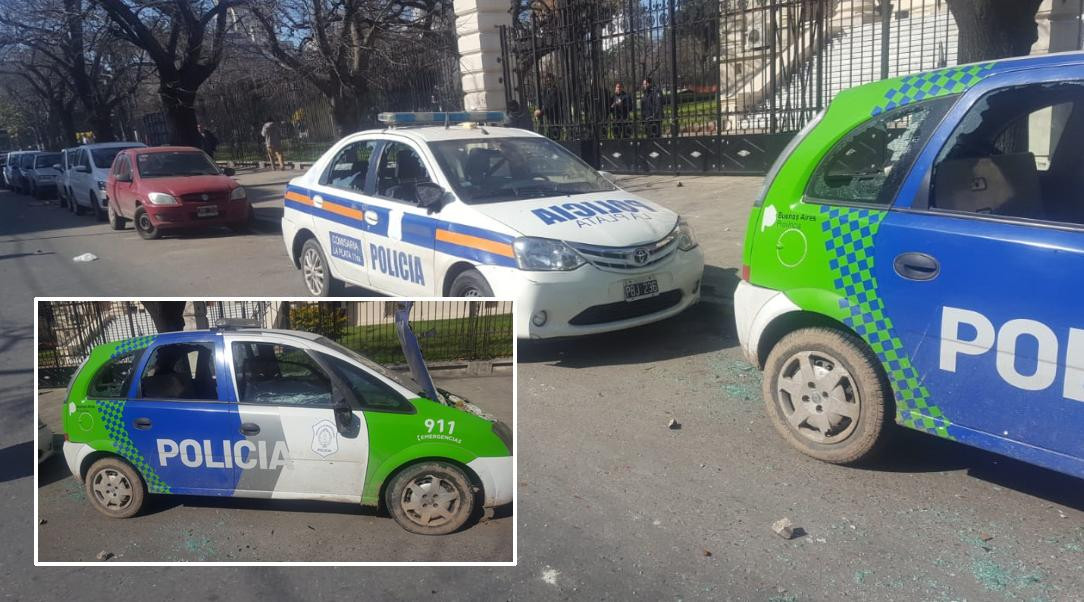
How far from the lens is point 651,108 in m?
15.2

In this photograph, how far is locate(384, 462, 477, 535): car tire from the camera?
225 cm

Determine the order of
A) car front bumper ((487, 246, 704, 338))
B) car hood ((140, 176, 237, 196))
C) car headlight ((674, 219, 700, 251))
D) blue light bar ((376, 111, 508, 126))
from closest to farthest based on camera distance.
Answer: car front bumper ((487, 246, 704, 338)), car headlight ((674, 219, 700, 251)), blue light bar ((376, 111, 508, 126)), car hood ((140, 176, 237, 196))

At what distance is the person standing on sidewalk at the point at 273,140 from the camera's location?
2561cm

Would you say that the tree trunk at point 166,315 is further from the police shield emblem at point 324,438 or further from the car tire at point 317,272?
the car tire at point 317,272

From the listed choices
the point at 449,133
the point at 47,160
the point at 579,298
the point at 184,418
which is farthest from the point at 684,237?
the point at 47,160

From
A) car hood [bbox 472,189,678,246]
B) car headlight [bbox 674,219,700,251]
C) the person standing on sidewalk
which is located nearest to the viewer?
car hood [bbox 472,189,678,246]

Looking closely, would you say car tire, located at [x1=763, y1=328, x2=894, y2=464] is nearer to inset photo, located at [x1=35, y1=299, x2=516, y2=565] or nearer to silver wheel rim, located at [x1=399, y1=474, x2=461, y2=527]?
inset photo, located at [x1=35, y1=299, x2=516, y2=565]

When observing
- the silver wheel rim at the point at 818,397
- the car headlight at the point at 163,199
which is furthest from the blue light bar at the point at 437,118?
the car headlight at the point at 163,199

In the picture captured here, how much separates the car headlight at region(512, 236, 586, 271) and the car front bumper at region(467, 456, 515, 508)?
154 inches

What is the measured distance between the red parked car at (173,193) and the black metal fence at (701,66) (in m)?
5.54

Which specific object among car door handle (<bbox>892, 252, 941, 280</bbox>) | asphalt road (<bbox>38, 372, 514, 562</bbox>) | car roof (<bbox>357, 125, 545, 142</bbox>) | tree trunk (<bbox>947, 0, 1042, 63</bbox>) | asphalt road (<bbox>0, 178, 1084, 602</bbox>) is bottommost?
asphalt road (<bbox>0, 178, 1084, 602</bbox>)

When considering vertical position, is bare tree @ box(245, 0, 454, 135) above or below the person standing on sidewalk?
above

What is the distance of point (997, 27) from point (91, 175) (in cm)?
1734

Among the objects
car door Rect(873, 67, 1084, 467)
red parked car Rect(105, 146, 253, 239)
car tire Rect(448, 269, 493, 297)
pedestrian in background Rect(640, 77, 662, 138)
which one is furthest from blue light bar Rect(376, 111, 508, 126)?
red parked car Rect(105, 146, 253, 239)
